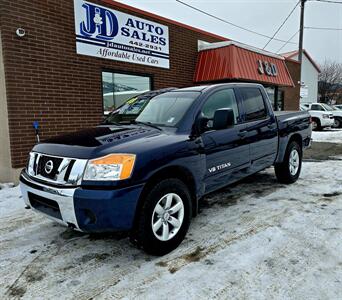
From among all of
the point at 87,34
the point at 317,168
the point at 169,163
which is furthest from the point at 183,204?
the point at 87,34

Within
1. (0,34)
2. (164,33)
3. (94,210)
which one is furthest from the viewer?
(164,33)

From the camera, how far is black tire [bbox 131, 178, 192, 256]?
289cm

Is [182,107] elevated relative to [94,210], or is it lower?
elevated

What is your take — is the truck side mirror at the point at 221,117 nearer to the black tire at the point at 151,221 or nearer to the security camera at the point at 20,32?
the black tire at the point at 151,221

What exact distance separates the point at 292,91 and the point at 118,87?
1223 centimetres

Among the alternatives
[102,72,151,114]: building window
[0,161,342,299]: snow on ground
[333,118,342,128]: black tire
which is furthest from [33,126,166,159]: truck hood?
[333,118,342,128]: black tire

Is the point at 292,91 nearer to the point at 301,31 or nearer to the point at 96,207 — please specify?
the point at 301,31

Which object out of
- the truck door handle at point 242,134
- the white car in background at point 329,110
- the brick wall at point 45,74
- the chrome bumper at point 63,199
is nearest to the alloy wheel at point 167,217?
the chrome bumper at point 63,199

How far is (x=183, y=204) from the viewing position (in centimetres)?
330

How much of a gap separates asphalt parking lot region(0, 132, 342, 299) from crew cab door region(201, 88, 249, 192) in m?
0.61

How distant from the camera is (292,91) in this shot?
17.2 m

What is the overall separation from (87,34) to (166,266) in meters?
6.29

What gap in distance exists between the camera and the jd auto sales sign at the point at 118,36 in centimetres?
733

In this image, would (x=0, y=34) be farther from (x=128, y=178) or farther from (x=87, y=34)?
(x=128, y=178)
